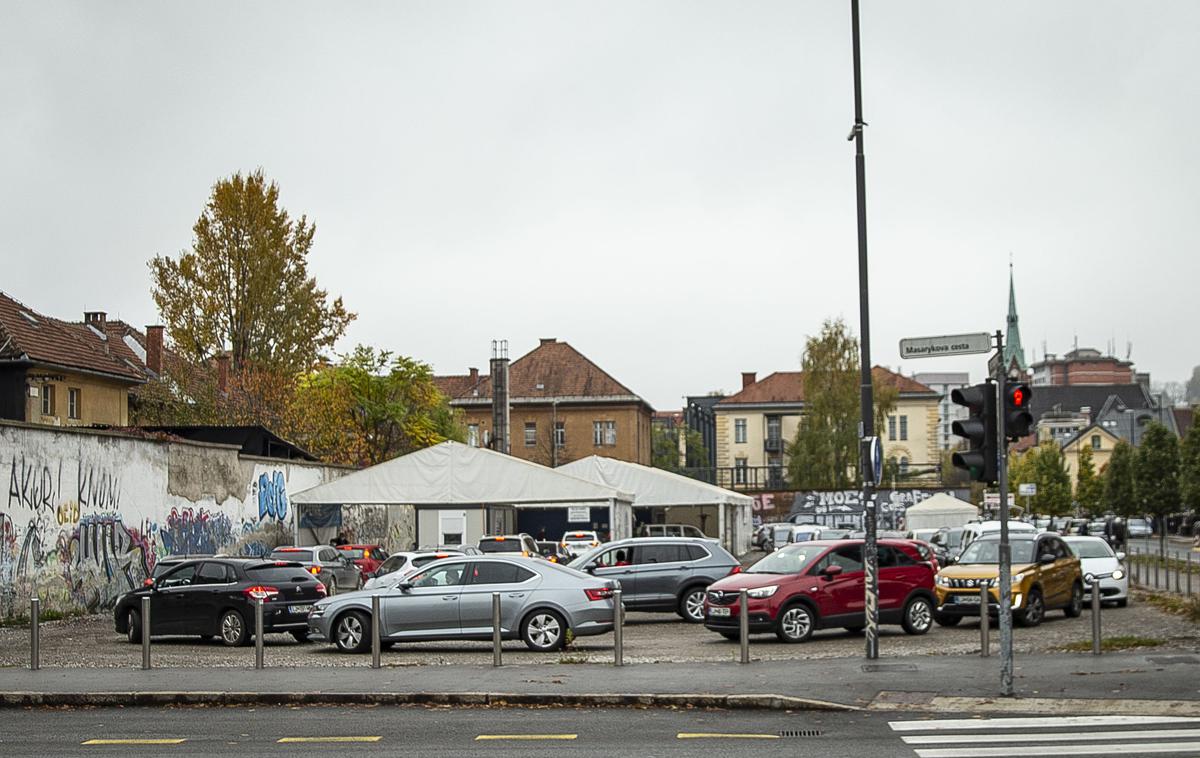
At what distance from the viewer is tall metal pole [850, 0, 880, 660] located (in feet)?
60.3

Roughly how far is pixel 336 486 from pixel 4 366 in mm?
14829

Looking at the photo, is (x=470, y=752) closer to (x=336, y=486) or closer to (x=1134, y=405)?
(x=336, y=486)

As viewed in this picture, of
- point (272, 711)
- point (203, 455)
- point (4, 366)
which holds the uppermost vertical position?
point (4, 366)

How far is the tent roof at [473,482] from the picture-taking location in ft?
121

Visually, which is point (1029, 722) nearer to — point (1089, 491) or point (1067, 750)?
point (1067, 750)

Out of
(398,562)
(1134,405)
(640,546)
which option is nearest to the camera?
(640,546)

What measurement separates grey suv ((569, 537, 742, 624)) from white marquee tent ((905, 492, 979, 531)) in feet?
121

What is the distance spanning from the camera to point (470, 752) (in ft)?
40.6

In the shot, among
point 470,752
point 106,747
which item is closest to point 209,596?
point 106,747

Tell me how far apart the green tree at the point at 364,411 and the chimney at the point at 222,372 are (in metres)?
3.32

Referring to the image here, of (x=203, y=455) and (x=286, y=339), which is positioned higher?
(x=286, y=339)

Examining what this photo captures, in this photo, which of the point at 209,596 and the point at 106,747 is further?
the point at 209,596

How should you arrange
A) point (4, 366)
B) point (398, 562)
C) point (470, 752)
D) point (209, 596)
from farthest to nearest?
point (4, 366)
point (398, 562)
point (209, 596)
point (470, 752)

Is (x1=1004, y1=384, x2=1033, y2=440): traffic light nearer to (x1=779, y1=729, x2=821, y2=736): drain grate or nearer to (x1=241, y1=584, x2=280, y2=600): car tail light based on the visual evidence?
(x1=779, y1=729, x2=821, y2=736): drain grate
